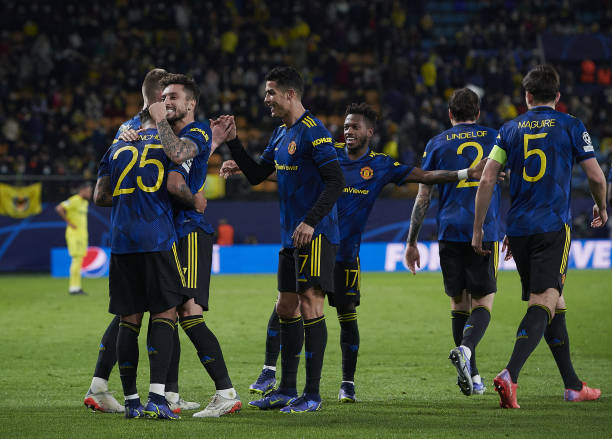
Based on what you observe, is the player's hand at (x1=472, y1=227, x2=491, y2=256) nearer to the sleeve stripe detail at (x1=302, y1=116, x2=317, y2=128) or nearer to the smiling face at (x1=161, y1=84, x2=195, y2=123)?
the sleeve stripe detail at (x1=302, y1=116, x2=317, y2=128)

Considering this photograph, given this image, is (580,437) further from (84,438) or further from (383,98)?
(383,98)

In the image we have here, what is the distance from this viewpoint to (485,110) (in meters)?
26.2

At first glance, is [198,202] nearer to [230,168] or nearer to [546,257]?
[230,168]

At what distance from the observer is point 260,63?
26.2 m

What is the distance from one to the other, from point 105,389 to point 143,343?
406cm

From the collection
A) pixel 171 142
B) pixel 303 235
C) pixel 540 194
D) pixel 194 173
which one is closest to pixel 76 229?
pixel 194 173

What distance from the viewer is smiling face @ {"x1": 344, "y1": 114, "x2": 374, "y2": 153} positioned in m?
6.80

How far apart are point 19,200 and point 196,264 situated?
16.0 meters

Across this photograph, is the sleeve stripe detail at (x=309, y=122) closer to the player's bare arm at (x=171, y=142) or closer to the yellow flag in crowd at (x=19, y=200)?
the player's bare arm at (x=171, y=142)

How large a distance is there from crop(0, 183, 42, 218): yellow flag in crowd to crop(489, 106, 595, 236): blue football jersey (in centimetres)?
1652

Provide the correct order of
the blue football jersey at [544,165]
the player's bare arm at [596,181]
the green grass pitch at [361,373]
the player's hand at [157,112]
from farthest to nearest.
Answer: the blue football jersey at [544,165] → the player's bare arm at [596,181] → the player's hand at [157,112] → the green grass pitch at [361,373]

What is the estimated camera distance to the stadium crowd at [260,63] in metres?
23.9

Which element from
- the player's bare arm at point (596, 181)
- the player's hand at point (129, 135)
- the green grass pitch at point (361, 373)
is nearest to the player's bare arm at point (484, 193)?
the player's bare arm at point (596, 181)

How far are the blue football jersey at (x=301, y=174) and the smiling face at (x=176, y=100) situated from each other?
758 millimetres
